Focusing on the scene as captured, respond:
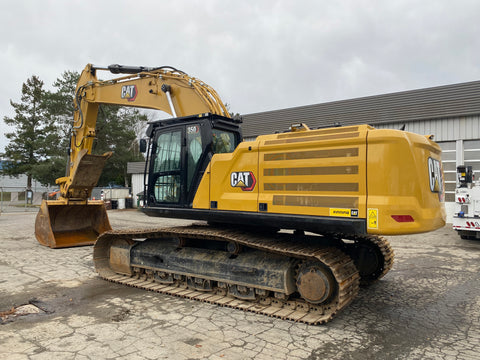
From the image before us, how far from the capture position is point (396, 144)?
394 cm

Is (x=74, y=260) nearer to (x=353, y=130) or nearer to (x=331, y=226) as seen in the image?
(x=331, y=226)

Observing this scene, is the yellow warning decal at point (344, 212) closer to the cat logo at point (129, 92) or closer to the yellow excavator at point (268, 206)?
the yellow excavator at point (268, 206)

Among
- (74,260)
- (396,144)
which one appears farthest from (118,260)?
(396,144)

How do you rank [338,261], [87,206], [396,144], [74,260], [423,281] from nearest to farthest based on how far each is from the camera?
1. [396,144]
2. [338,261]
3. [423,281]
4. [74,260]
5. [87,206]

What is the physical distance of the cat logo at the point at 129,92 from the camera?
7642 mm

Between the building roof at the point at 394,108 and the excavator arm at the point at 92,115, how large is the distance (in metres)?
7.91

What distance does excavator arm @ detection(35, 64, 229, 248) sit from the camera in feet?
21.6

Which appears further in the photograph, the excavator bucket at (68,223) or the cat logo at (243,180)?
the excavator bucket at (68,223)

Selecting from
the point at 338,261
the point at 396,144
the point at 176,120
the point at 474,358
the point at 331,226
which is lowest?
the point at 474,358

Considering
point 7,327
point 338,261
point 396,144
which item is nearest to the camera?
point 396,144

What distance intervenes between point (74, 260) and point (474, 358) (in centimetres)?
747

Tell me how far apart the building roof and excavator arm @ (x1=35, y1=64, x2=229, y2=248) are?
7909 mm

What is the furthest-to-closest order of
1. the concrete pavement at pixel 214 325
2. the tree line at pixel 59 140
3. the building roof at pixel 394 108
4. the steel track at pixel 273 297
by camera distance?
the tree line at pixel 59 140 → the building roof at pixel 394 108 → the steel track at pixel 273 297 → the concrete pavement at pixel 214 325

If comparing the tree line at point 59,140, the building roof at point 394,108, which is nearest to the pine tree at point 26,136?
the tree line at point 59,140
